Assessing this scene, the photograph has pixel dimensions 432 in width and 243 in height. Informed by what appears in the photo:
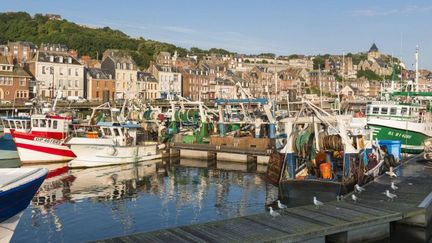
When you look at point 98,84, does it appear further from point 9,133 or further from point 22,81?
point 9,133

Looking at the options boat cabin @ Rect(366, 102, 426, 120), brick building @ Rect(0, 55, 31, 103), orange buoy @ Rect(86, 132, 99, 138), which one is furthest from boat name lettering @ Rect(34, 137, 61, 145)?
brick building @ Rect(0, 55, 31, 103)

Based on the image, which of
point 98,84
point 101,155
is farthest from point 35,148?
point 98,84

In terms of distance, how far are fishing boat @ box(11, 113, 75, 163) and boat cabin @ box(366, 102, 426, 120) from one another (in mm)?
24937

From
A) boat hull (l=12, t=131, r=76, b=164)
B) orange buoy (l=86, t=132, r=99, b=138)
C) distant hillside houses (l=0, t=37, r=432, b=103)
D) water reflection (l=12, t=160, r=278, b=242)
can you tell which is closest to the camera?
water reflection (l=12, t=160, r=278, b=242)

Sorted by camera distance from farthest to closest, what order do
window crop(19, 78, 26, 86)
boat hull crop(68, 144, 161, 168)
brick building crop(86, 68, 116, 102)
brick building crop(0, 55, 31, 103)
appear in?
brick building crop(86, 68, 116, 102)
window crop(19, 78, 26, 86)
brick building crop(0, 55, 31, 103)
boat hull crop(68, 144, 161, 168)

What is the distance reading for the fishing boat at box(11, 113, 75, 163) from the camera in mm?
36469

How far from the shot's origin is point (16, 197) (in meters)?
13.7

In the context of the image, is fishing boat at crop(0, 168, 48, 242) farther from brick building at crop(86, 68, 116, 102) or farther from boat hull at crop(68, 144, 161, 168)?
brick building at crop(86, 68, 116, 102)

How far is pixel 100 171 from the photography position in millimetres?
34656

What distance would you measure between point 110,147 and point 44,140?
4.92 meters

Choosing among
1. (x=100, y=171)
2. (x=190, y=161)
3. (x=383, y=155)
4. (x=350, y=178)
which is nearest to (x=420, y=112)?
(x=383, y=155)

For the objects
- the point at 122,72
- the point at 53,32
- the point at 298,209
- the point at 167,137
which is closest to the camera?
the point at 298,209

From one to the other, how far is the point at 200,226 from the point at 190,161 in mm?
25810

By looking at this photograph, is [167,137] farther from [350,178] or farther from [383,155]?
[350,178]
